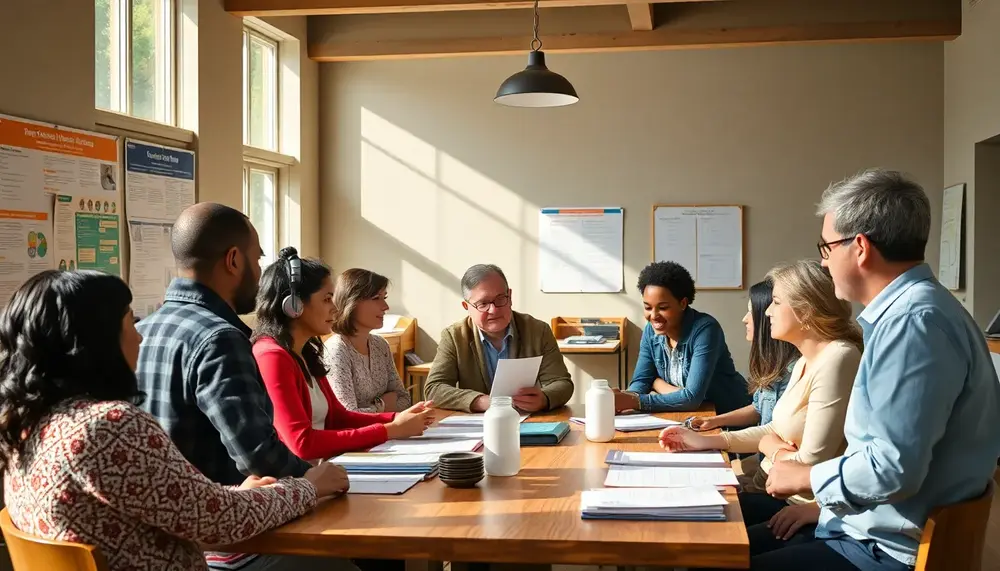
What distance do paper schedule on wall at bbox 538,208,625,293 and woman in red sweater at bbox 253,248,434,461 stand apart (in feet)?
12.6

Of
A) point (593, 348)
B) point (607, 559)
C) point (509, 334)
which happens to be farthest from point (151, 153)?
point (607, 559)

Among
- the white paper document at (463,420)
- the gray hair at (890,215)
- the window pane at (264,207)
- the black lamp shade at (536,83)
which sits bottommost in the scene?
the white paper document at (463,420)

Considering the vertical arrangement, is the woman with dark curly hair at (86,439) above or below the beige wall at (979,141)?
below

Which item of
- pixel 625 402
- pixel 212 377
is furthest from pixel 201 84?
pixel 212 377

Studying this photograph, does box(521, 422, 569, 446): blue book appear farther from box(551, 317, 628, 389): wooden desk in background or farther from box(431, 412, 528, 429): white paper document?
box(551, 317, 628, 389): wooden desk in background

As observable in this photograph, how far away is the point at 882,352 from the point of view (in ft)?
5.63

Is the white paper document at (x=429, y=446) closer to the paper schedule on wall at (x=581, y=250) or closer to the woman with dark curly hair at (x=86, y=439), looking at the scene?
the woman with dark curly hair at (x=86, y=439)

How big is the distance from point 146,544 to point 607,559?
788mm

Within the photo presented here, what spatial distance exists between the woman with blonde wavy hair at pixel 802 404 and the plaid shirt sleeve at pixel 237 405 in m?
1.09

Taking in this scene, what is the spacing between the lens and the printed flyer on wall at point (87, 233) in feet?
13.0

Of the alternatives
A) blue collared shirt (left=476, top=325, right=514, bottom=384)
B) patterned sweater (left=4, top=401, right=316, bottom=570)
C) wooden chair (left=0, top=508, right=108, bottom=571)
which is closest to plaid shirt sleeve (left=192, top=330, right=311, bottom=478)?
patterned sweater (left=4, top=401, right=316, bottom=570)

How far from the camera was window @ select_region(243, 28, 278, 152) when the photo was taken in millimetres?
6180

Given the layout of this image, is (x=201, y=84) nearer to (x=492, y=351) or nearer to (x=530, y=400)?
(x=492, y=351)

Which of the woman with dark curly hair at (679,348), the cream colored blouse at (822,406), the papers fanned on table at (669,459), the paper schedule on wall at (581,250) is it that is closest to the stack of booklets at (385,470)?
the papers fanned on table at (669,459)
